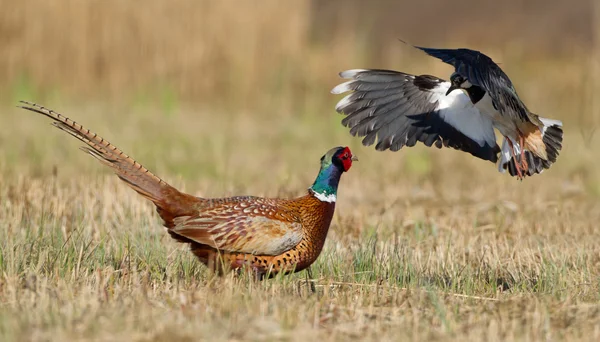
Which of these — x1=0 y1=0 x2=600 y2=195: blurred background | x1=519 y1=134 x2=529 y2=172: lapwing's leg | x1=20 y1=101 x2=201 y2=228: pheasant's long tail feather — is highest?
x1=0 y1=0 x2=600 y2=195: blurred background

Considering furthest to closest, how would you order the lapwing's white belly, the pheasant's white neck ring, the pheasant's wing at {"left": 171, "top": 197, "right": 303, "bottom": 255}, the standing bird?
the standing bird → the lapwing's white belly → the pheasant's white neck ring → the pheasant's wing at {"left": 171, "top": 197, "right": 303, "bottom": 255}

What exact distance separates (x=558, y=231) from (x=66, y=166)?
5.04 m

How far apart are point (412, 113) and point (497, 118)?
55 cm

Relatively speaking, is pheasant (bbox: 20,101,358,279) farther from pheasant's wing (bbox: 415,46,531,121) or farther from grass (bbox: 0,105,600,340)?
pheasant's wing (bbox: 415,46,531,121)

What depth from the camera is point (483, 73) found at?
209 inches

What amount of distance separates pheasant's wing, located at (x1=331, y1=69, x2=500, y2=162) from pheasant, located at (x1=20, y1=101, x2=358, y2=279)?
2.83 feet

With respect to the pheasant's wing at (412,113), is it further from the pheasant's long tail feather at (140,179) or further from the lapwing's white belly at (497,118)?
the pheasant's long tail feather at (140,179)

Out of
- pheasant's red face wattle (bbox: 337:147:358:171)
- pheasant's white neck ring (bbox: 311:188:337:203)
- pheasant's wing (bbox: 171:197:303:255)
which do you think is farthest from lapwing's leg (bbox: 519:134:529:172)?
pheasant's wing (bbox: 171:197:303:255)

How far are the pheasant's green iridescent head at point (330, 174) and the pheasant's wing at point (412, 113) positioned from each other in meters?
0.77

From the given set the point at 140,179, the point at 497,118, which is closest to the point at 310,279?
the point at 140,179

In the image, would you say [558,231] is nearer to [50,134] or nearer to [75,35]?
[50,134]

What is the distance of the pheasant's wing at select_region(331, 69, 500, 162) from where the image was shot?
20.6 feet

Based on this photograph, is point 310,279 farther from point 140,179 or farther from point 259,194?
point 259,194

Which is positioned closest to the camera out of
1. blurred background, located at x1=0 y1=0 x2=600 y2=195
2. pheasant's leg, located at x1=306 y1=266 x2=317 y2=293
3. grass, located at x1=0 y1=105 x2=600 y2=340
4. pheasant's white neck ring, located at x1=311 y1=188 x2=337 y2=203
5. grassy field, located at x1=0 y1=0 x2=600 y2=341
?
grass, located at x1=0 y1=105 x2=600 y2=340
